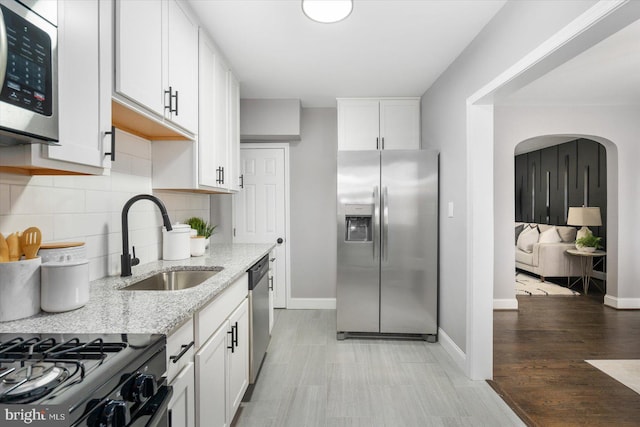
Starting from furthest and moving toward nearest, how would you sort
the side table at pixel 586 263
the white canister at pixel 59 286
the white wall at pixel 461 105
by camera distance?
the side table at pixel 586 263 → the white wall at pixel 461 105 → the white canister at pixel 59 286

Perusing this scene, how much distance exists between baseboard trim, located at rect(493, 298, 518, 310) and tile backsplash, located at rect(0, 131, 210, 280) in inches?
155

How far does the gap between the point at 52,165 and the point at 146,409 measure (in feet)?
2.56

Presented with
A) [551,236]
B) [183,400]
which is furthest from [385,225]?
[551,236]

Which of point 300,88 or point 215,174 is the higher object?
point 300,88

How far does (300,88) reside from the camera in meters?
3.67

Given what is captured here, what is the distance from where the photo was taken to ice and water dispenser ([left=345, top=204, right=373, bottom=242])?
3424 mm

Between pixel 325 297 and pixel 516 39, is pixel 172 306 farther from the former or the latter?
pixel 325 297

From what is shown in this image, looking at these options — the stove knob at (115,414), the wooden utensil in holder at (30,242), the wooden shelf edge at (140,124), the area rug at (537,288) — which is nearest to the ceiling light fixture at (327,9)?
the wooden shelf edge at (140,124)

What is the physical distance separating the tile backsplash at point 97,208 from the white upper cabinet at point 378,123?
213 centimetres

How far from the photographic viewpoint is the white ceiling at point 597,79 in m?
2.80

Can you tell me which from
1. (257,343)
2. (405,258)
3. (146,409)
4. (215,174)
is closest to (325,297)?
(405,258)

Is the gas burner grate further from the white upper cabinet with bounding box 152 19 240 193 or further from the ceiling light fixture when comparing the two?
the ceiling light fixture

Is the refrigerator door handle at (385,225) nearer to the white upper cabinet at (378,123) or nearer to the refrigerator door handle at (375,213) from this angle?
the refrigerator door handle at (375,213)

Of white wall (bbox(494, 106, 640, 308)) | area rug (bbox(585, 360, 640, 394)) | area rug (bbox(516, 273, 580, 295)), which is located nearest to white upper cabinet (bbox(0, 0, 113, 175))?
area rug (bbox(585, 360, 640, 394))
